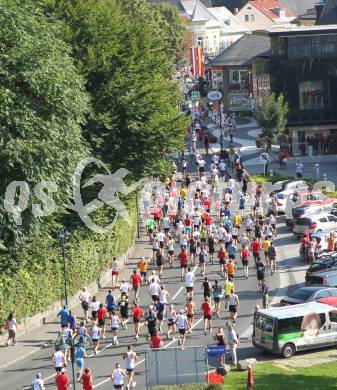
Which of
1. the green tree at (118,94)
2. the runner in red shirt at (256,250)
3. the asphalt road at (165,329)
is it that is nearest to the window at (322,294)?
the asphalt road at (165,329)

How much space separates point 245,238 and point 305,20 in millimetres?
86053

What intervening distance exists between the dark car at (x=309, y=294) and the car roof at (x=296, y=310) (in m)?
1.76

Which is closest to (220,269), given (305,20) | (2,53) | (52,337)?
(52,337)

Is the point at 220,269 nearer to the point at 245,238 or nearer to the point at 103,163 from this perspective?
the point at 245,238

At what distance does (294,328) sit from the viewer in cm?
3838

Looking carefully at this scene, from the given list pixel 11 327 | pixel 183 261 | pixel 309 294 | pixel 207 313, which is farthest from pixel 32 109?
pixel 309 294

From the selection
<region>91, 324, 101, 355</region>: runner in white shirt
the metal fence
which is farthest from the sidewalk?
the metal fence

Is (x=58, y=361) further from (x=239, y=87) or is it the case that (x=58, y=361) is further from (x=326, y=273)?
(x=239, y=87)

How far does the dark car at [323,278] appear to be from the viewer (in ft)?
146

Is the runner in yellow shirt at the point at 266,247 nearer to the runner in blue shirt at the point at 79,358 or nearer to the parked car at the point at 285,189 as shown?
the parked car at the point at 285,189

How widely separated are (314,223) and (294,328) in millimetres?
17128

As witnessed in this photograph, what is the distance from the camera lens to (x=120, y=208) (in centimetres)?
5328

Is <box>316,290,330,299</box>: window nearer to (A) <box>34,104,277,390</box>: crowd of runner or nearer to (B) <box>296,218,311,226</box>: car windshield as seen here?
(A) <box>34,104,277,390</box>: crowd of runner

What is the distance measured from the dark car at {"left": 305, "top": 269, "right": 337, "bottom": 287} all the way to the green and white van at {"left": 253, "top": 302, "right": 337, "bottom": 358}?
4916 millimetres
